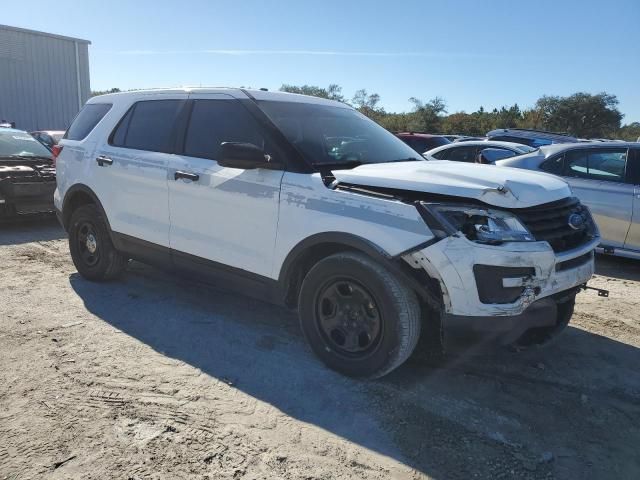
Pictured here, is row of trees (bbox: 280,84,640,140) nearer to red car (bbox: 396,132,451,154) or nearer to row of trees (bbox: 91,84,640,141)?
row of trees (bbox: 91,84,640,141)

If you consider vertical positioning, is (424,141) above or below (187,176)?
above

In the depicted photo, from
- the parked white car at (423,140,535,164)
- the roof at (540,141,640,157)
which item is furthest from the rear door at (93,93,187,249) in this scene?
the parked white car at (423,140,535,164)

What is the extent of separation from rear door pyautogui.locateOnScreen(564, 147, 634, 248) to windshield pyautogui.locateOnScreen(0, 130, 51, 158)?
8303 millimetres

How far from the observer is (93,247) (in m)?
5.27

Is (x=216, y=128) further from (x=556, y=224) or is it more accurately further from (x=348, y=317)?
(x=556, y=224)

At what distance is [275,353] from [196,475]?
1.38m

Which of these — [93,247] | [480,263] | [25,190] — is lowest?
[93,247]

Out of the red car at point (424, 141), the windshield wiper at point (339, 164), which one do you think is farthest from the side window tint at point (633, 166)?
the red car at point (424, 141)

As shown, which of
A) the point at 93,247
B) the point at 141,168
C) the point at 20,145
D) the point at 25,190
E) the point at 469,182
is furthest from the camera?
the point at 20,145

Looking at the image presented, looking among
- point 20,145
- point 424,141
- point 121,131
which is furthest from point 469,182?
point 424,141

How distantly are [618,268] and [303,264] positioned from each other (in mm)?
4928

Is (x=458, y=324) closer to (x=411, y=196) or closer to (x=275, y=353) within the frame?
(x=411, y=196)

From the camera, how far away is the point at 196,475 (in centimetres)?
247

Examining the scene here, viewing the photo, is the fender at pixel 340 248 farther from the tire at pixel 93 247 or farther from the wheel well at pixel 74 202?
the wheel well at pixel 74 202
